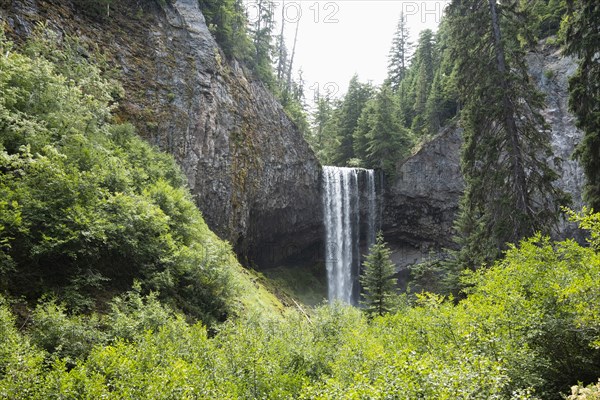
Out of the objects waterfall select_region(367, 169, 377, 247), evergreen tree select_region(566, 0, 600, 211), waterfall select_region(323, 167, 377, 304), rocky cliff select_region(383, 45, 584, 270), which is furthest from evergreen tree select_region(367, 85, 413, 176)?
evergreen tree select_region(566, 0, 600, 211)

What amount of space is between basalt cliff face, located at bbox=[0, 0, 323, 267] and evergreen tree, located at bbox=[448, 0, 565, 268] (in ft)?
42.2

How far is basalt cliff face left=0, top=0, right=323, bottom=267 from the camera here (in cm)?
1712

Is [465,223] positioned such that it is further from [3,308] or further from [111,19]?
[111,19]

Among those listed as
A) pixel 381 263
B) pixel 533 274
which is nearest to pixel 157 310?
pixel 533 274

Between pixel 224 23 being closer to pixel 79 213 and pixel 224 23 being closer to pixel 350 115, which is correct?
pixel 350 115

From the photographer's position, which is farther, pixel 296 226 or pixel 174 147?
pixel 296 226

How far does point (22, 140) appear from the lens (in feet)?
29.6

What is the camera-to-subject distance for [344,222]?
101ft

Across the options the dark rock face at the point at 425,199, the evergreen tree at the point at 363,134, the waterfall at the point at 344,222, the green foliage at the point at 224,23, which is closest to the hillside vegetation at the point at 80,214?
the green foliage at the point at 224,23

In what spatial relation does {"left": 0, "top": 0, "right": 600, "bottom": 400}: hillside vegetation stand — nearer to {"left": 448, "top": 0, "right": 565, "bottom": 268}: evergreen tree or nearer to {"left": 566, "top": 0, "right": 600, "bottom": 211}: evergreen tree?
{"left": 448, "top": 0, "right": 565, "bottom": 268}: evergreen tree

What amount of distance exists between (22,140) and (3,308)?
16.6ft

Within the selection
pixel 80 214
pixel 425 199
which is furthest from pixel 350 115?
pixel 80 214

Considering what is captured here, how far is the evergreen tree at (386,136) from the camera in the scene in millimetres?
32031

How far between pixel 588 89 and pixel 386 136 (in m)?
21.8
